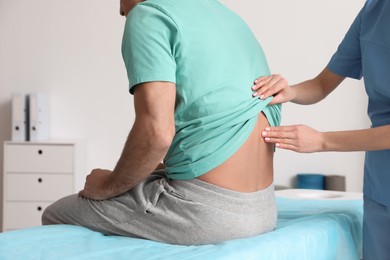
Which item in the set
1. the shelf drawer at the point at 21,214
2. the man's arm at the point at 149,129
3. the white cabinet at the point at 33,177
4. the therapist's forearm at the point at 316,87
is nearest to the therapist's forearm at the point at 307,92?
the therapist's forearm at the point at 316,87

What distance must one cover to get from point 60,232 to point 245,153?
51cm

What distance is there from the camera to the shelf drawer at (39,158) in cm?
374

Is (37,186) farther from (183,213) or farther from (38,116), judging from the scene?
(183,213)

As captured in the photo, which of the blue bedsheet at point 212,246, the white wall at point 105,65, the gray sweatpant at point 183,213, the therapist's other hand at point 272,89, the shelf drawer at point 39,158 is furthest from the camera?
the white wall at point 105,65

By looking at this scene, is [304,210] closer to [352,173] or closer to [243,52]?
[243,52]

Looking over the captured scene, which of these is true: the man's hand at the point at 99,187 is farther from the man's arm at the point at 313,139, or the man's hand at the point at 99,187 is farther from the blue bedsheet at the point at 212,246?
the man's arm at the point at 313,139

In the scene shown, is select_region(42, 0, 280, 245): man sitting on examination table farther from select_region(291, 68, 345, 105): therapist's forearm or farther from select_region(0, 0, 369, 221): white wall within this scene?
select_region(0, 0, 369, 221): white wall

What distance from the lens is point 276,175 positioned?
4145 millimetres

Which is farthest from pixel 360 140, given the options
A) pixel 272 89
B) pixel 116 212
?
pixel 116 212

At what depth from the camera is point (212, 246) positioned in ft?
4.37

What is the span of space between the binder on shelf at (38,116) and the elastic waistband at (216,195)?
2590 mm

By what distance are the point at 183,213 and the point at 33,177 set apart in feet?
8.57

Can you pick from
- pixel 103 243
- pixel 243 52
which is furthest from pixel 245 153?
pixel 103 243

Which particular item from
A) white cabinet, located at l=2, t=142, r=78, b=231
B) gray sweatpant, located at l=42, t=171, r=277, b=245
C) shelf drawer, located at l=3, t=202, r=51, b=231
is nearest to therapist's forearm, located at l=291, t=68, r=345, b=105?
gray sweatpant, located at l=42, t=171, r=277, b=245
